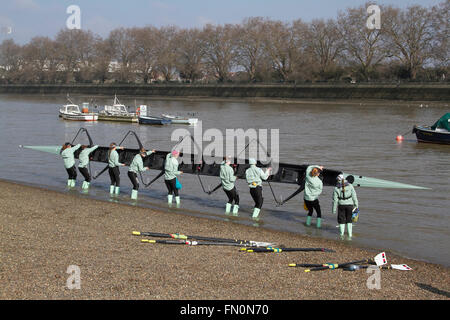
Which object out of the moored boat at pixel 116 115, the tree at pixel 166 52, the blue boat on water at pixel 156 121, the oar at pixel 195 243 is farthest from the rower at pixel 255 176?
the tree at pixel 166 52

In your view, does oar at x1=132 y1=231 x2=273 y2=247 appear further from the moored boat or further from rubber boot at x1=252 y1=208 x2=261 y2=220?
the moored boat

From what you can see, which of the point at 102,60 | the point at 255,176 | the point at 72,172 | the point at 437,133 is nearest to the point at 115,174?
the point at 72,172

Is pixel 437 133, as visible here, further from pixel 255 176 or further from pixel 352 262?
pixel 352 262

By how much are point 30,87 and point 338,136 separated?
117042mm

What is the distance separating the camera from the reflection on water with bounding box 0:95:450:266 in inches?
558

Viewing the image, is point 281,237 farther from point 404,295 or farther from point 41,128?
point 41,128

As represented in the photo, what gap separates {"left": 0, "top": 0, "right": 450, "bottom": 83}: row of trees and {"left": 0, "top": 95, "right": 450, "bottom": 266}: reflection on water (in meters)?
25.1

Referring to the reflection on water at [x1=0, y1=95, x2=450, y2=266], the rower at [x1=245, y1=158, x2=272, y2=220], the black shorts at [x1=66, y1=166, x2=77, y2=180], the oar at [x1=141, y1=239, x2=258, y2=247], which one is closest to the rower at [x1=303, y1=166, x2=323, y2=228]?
the reflection on water at [x1=0, y1=95, x2=450, y2=266]

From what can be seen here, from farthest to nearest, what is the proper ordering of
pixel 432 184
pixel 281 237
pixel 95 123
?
pixel 95 123
pixel 432 184
pixel 281 237

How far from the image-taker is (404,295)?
8711 mm

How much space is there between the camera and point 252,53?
10562 cm

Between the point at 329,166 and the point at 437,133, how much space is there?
43.8 feet

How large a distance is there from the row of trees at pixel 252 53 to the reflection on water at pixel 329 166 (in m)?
25.1
